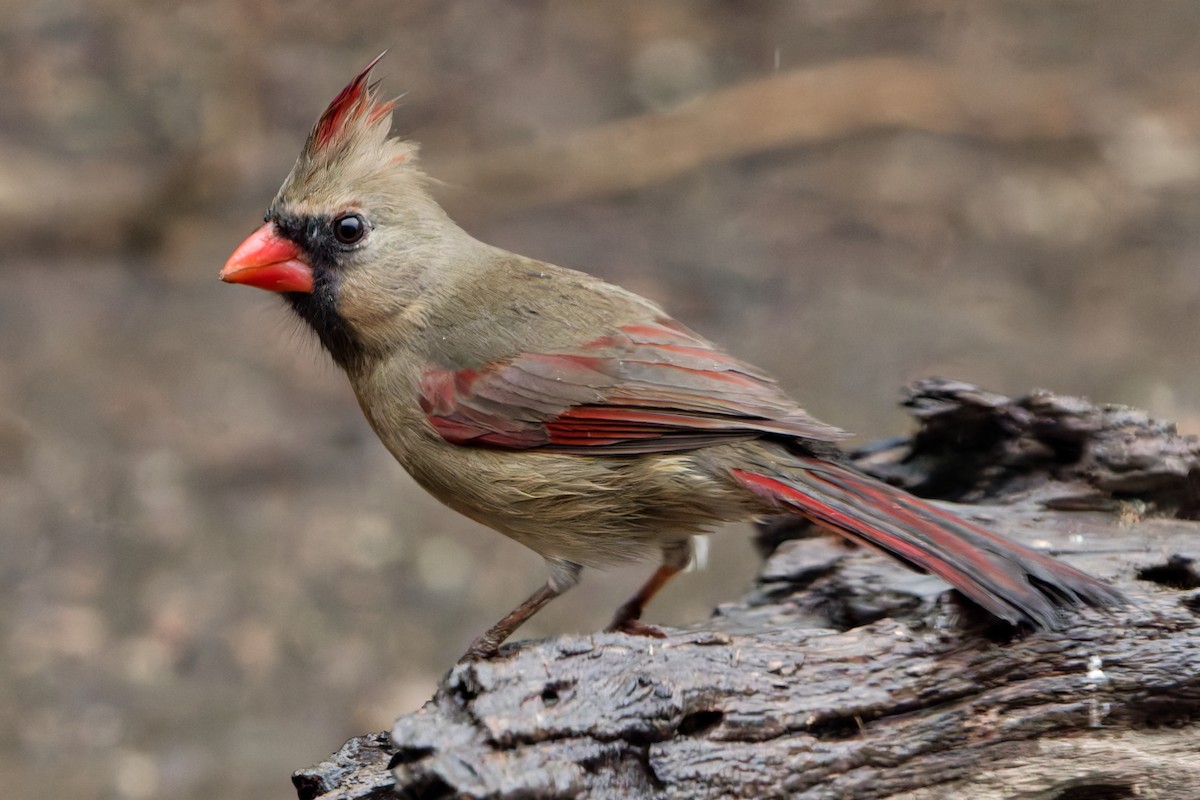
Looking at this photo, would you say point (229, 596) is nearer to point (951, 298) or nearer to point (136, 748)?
point (136, 748)

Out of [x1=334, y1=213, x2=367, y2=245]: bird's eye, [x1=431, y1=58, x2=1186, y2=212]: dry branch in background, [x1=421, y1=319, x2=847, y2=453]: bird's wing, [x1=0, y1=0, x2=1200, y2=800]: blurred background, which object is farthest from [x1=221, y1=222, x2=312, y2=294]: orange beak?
[x1=431, y1=58, x2=1186, y2=212]: dry branch in background

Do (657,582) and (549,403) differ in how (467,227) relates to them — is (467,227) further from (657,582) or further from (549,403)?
(549,403)

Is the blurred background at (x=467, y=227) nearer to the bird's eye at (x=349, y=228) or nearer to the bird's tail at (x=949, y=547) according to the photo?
the bird's eye at (x=349, y=228)

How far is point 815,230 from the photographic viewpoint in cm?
756

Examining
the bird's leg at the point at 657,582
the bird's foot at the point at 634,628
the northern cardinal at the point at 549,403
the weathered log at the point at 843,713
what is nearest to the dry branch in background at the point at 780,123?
the northern cardinal at the point at 549,403

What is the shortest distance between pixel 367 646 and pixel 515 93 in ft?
10.1

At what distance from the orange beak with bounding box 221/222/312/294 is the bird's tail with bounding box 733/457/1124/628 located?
140 cm

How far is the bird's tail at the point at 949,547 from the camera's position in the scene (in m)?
3.08

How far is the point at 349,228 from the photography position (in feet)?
12.8

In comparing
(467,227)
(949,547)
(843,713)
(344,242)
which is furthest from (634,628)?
(467,227)

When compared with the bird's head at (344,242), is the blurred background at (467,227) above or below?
above

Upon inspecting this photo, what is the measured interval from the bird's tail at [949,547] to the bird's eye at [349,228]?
133 centimetres

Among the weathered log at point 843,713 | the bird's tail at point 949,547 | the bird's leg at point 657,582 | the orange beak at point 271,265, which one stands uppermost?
the orange beak at point 271,265

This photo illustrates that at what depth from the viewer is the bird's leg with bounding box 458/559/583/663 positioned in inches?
140
